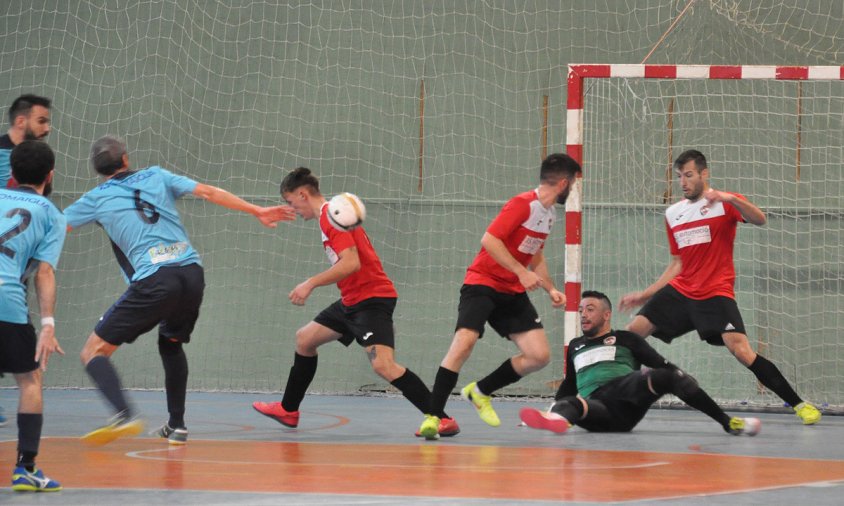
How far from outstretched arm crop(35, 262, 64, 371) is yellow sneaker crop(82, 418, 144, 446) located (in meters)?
1.11

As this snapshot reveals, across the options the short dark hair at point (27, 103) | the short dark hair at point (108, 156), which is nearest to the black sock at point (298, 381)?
the short dark hair at point (108, 156)

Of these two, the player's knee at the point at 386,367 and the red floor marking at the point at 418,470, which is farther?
the player's knee at the point at 386,367

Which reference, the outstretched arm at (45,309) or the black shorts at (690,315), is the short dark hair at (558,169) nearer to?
the black shorts at (690,315)

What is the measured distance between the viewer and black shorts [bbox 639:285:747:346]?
7.99 meters

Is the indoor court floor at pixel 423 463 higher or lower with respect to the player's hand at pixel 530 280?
lower

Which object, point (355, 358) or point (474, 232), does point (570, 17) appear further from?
point (355, 358)

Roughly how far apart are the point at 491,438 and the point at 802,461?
1890 mm

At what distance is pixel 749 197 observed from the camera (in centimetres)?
1095

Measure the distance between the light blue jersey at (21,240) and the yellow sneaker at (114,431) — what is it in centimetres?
115

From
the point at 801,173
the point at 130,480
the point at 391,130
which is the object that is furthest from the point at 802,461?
the point at 391,130

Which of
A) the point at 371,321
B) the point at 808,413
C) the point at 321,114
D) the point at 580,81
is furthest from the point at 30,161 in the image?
the point at 321,114

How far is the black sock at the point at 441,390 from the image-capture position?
6949 millimetres

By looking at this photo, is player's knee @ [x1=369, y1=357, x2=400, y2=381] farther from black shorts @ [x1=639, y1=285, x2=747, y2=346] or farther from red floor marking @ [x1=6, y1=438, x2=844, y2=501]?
black shorts @ [x1=639, y1=285, x2=747, y2=346]

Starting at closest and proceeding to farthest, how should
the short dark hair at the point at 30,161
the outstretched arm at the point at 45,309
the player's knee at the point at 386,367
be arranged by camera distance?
1. the outstretched arm at the point at 45,309
2. the short dark hair at the point at 30,161
3. the player's knee at the point at 386,367
